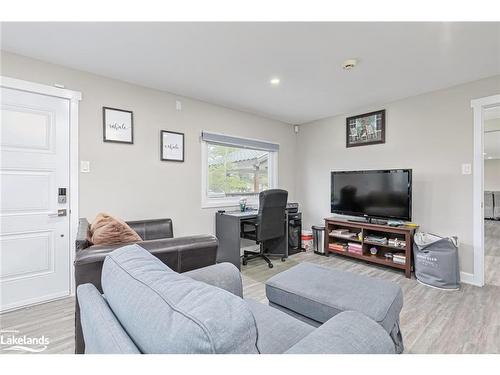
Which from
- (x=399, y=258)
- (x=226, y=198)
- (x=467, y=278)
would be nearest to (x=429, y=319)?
(x=399, y=258)

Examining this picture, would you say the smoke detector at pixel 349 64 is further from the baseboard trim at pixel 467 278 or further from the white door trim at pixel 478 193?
the baseboard trim at pixel 467 278

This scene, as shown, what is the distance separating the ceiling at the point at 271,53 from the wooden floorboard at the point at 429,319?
89.7 inches

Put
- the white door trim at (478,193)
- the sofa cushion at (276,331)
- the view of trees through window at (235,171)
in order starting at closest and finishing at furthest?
the sofa cushion at (276,331)
the white door trim at (478,193)
the view of trees through window at (235,171)

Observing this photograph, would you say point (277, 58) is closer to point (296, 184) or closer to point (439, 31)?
point (439, 31)

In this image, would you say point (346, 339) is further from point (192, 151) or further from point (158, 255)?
point (192, 151)

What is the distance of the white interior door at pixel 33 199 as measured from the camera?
7.29 feet

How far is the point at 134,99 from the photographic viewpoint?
2.92 metres

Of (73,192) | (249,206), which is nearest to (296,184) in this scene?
(249,206)

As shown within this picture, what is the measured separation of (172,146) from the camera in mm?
3213

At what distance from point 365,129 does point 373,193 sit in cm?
105

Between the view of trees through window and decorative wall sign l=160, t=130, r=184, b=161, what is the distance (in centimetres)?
48

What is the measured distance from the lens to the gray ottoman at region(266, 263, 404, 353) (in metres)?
1.37

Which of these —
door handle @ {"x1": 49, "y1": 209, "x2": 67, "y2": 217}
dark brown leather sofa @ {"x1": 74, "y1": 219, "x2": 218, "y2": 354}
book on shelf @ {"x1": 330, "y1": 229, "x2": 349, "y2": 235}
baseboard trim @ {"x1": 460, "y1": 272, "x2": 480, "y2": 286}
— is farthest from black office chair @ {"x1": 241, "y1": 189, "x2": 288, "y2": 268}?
baseboard trim @ {"x1": 460, "y1": 272, "x2": 480, "y2": 286}

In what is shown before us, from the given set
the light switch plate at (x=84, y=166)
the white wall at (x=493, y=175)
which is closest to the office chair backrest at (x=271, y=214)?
the light switch plate at (x=84, y=166)
